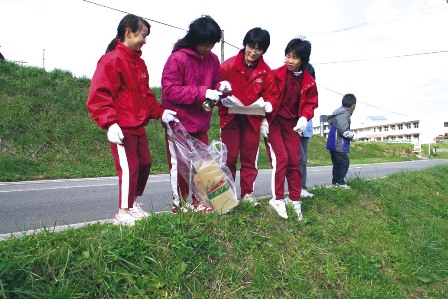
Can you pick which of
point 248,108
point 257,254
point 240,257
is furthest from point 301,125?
point 240,257

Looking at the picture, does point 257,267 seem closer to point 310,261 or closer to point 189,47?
point 310,261

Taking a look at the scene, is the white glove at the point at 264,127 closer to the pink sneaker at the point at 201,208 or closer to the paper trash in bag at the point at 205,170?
the paper trash in bag at the point at 205,170

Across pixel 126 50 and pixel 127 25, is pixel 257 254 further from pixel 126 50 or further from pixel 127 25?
pixel 127 25

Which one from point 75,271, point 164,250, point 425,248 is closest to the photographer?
point 75,271

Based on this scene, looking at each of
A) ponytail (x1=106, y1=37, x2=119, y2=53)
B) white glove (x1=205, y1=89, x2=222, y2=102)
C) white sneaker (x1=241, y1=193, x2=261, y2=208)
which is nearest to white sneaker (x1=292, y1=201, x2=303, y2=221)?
white sneaker (x1=241, y1=193, x2=261, y2=208)

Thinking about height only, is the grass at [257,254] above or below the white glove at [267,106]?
below

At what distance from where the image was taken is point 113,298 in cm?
207

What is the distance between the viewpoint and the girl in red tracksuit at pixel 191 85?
10.3ft

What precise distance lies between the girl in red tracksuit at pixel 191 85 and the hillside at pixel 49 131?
6.23 metres

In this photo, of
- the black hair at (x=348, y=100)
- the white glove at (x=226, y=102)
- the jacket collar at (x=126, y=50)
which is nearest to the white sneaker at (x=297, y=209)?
the white glove at (x=226, y=102)

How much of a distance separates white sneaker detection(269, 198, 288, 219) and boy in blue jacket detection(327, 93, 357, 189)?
214 cm

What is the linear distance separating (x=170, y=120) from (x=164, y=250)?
1.25 metres

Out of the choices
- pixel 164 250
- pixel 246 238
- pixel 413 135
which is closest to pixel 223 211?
pixel 246 238

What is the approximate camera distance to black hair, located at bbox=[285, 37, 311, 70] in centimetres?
371
